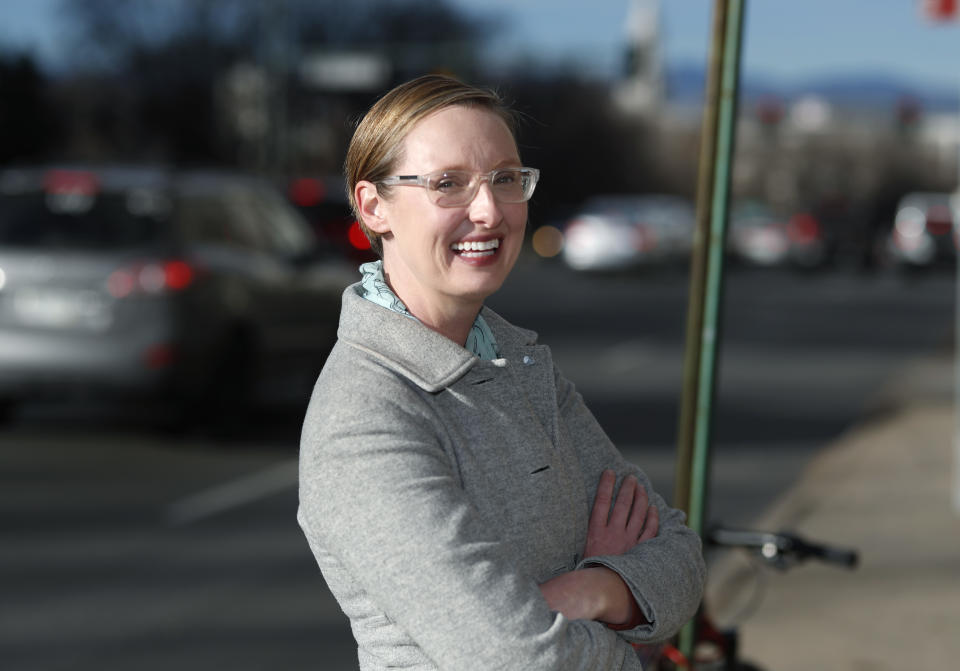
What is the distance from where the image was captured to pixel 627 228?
33.7m

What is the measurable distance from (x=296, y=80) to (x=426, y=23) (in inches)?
687

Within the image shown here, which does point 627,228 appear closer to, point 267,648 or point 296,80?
point 296,80

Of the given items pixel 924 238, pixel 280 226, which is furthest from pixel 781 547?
pixel 924 238

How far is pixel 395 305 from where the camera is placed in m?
2.13

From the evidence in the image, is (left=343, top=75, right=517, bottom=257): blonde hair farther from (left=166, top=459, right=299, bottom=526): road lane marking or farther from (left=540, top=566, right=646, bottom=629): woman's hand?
(left=166, top=459, right=299, bottom=526): road lane marking

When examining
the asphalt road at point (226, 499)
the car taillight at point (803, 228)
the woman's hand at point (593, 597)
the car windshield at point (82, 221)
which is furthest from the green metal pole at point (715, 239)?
the car taillight at point (803, 228)

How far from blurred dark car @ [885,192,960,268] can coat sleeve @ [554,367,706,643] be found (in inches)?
1352

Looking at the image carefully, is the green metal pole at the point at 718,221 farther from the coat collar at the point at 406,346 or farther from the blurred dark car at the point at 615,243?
the blurred dark car at the point at 615,243

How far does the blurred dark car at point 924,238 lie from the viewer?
35.8m

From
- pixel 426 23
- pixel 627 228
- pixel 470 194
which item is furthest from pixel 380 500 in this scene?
pixel 426 23

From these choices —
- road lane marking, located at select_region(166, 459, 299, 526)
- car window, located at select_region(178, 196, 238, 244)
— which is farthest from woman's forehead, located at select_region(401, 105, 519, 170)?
car window, located at select_region(178, 196, 238, 244)

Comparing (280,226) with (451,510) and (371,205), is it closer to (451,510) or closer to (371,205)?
(371,205)

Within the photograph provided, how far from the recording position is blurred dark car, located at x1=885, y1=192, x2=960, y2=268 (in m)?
35.8

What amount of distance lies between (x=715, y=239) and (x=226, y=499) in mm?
5644
